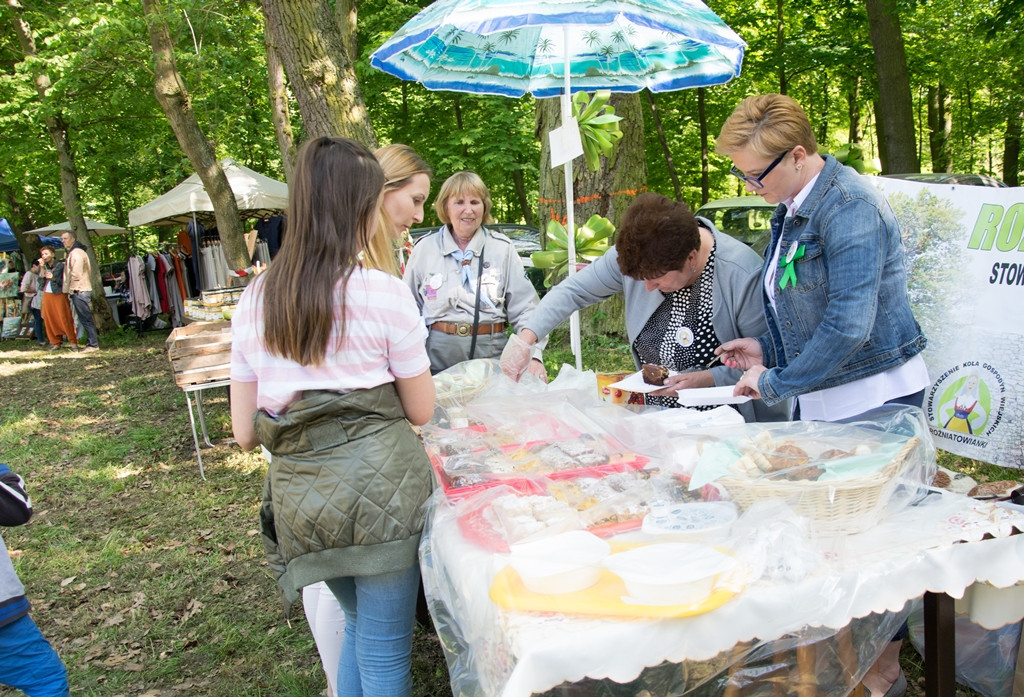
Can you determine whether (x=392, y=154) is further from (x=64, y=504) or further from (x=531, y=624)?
(x=64, y=504)

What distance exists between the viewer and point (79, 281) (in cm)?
1130

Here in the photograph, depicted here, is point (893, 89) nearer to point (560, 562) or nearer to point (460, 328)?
point (460, 328)

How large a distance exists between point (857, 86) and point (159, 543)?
14.5m

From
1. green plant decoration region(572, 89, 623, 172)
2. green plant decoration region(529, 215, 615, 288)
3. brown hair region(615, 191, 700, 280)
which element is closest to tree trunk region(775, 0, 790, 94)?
green plant decoration region(529, 215, 615, 288)

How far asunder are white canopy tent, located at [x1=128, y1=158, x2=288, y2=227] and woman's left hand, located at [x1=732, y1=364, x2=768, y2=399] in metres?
11.6

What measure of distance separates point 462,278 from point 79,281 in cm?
1040

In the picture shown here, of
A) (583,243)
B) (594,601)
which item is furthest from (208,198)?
(594,601)

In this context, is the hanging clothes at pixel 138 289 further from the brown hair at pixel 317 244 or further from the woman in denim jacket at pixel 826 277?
the woman in denim jacket at pixel 826 277

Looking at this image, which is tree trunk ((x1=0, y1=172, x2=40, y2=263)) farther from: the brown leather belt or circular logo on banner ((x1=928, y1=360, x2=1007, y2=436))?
circular logo on banner ((x1=928, y1=360, x2=1007, y2=436))

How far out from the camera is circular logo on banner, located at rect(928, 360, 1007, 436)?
2510 mm

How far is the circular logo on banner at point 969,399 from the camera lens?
8.23ft

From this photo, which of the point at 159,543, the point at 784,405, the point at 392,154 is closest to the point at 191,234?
the point at 159,543

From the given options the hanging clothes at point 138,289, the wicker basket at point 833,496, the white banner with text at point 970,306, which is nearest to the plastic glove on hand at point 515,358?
the wicker basket at point 833,496

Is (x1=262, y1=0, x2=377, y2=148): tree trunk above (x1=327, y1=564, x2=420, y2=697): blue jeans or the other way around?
above
